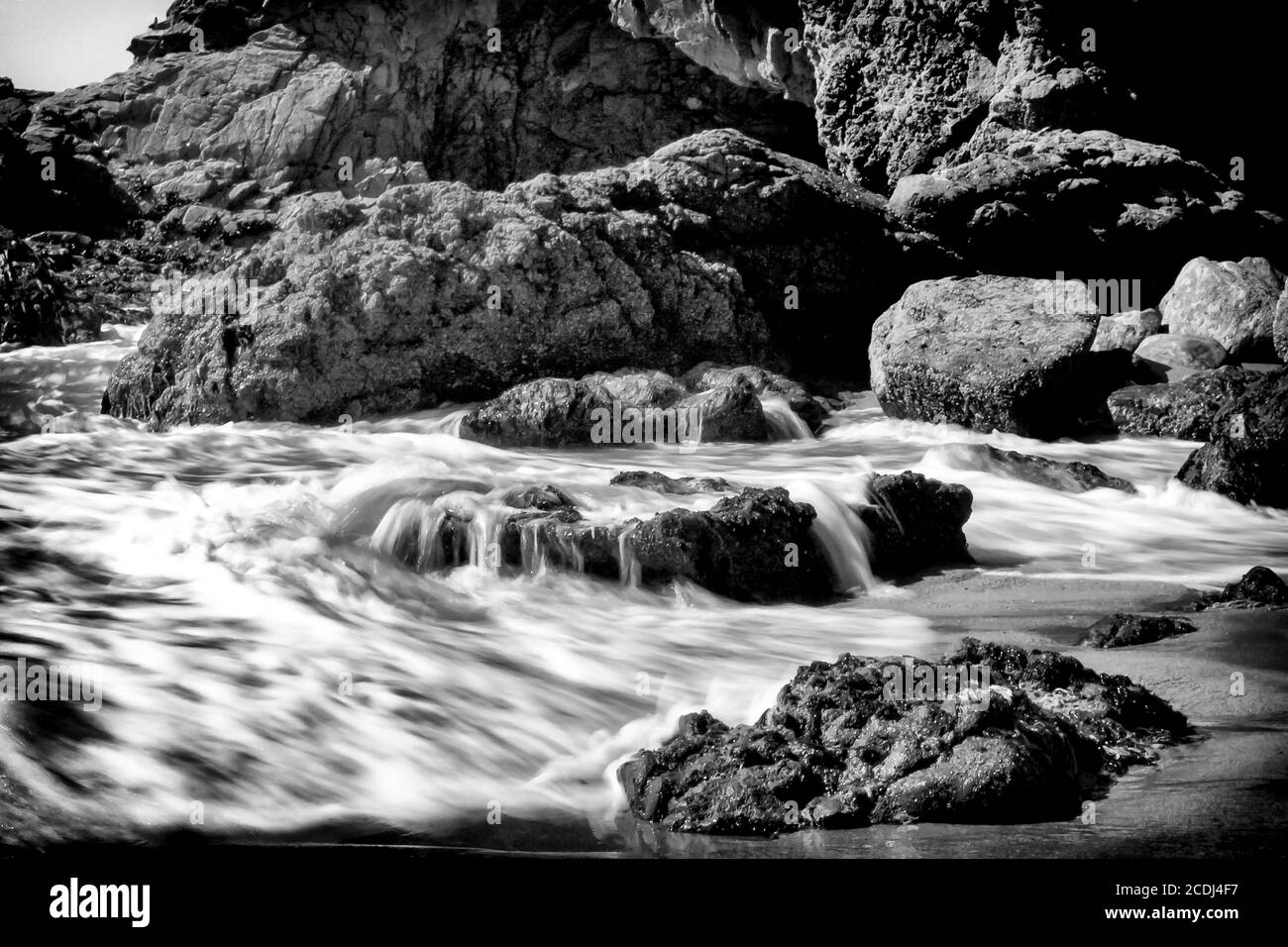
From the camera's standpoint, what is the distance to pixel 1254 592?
5.09 meters

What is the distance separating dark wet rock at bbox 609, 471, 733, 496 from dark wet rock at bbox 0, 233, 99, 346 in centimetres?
979

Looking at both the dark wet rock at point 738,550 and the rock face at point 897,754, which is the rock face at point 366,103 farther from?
the rock face at point 897,754

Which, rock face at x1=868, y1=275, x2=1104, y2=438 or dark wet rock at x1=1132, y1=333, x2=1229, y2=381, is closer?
rock face at x1=868, y1=275, x2=1104, y2=438

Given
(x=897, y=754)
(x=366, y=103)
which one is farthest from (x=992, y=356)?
(x=366, y=103)

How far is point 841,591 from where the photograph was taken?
19.2ft

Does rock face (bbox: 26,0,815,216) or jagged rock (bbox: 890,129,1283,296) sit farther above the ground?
rock face (bbox: 26,0,815,216)

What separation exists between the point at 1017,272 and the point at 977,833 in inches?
464

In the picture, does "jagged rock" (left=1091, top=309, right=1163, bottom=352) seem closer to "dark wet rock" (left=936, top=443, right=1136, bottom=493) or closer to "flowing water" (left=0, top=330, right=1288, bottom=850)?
"flowing water" (left=0, top=330, right=1288, bottom=850)

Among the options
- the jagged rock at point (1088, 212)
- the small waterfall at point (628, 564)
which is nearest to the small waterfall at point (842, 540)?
the small waterfall at point (628, 564)

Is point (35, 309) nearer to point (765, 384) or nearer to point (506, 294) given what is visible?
point (506, 294)

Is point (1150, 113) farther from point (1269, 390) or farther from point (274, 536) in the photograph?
point (274, 536)

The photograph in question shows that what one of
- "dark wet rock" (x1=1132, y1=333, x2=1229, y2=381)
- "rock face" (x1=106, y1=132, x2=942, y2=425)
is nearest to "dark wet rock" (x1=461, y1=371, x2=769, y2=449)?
"rock face" (x1=106, y1=132, x2=942, y2=425)

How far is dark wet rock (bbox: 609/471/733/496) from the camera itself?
6918 mm
